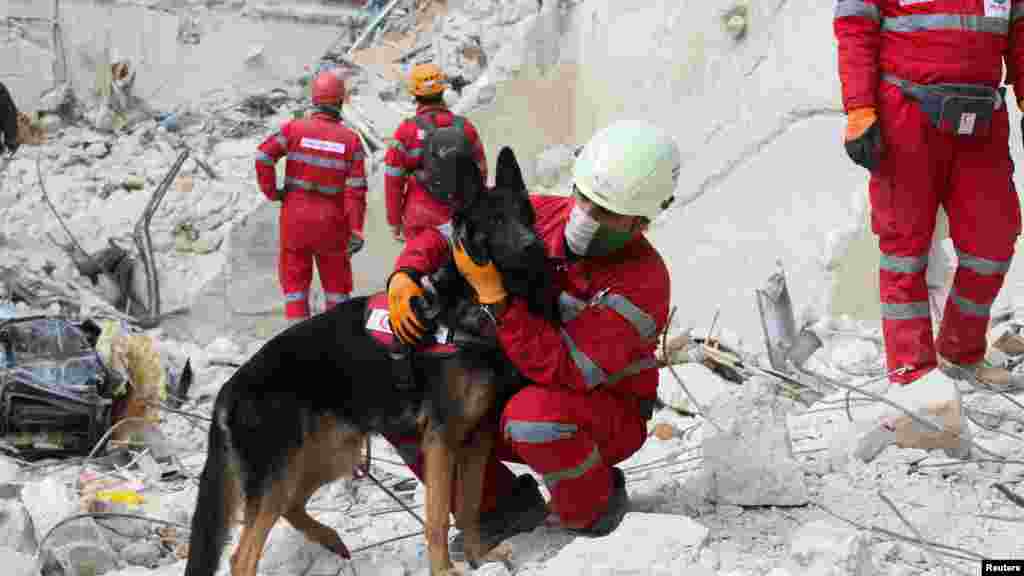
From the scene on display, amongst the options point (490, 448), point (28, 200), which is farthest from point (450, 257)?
point (28, 200)

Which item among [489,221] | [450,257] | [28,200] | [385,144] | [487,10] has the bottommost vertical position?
[28,200]

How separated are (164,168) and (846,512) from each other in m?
8.48

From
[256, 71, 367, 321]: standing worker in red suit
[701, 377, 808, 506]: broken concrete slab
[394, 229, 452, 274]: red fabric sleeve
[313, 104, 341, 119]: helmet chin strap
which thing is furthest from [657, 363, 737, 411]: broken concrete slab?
[313, 104, 341, 119]: helmet chin strap

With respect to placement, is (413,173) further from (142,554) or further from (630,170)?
(630,170)

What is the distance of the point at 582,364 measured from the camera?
294cm

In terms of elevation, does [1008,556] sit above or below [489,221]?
below

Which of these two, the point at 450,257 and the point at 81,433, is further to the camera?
the point at 81,433

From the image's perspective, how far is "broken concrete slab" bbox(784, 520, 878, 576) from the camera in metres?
2.56

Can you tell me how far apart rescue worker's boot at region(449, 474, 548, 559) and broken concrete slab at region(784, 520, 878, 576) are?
0.91 metres

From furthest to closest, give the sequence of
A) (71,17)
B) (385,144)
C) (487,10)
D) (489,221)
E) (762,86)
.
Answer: (71,17) < (487,10) < (385,144) < (762,86) < (489,221)

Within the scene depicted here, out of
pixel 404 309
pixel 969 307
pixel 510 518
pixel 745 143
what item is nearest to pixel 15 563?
pixel 404 309

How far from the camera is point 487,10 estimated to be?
1123 cm

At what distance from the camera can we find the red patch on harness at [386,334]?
3025mm

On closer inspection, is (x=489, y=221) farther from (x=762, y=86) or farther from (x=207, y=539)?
(x=762, y=86)
